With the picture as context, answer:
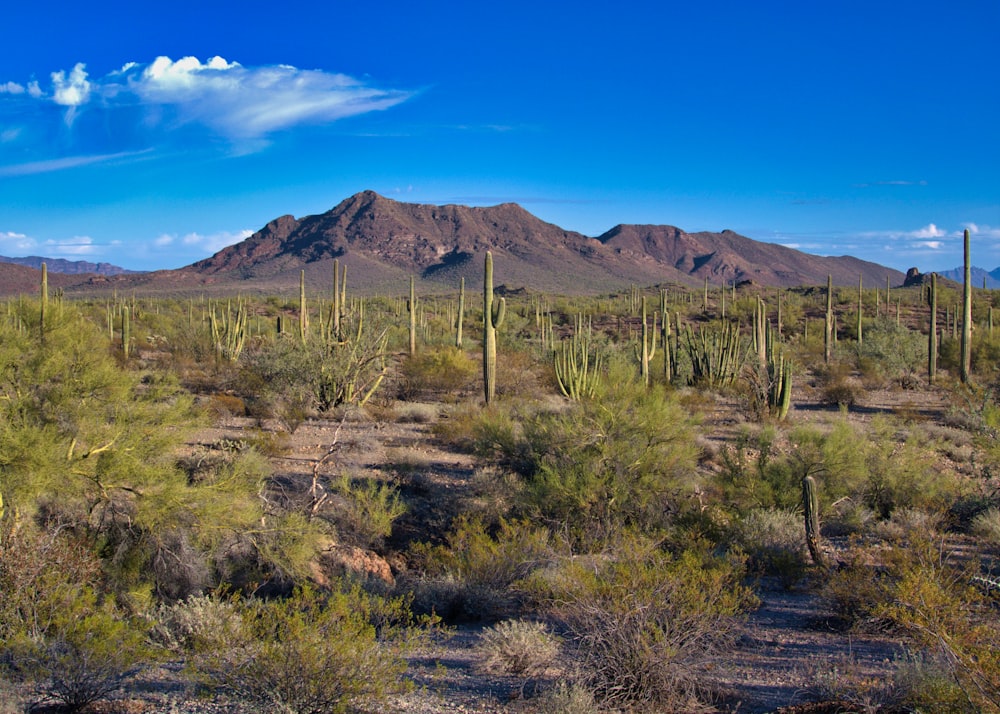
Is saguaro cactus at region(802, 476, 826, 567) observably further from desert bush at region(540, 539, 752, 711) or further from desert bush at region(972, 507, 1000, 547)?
desert bush at region(540, 539, 752, 711)

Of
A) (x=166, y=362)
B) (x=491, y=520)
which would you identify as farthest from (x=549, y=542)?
(x=166, y=362)

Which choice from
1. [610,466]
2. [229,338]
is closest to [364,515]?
[610,466]

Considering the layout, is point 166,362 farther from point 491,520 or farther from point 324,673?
point 324,673

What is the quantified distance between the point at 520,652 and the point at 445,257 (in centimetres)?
12070

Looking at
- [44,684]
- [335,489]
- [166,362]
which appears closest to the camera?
[44,684]

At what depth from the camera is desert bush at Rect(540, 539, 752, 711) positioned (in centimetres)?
531

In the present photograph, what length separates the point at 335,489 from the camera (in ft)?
38.1

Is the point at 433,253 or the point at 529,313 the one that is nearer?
the point at 529,313

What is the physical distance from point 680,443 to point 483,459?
355 centimetres

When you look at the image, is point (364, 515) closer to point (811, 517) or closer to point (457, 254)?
point (811, 517)

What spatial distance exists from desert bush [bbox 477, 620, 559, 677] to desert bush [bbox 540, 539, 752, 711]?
249 mm

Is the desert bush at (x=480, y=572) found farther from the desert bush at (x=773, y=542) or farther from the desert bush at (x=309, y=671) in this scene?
the desert bush at (x=309, y=671)

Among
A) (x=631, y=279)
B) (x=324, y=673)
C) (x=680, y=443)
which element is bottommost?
(x=324, y=673)

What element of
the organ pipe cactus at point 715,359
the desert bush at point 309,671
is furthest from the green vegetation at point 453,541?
the organ pipe cactus at point 715,359
